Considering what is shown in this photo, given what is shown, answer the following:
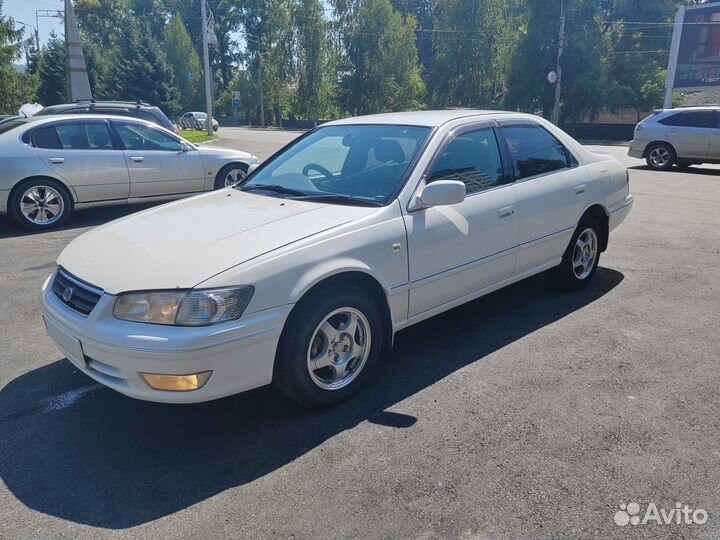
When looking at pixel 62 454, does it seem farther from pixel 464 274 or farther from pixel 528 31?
pixel 528 31

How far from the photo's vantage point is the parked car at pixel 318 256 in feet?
9.89

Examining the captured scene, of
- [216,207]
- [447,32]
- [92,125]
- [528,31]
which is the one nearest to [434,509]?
[216,207]

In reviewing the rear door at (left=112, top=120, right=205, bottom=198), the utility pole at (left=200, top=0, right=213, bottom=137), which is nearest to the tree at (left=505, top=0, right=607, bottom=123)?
the utility pole at (left=200, top=0, right=213, bottom=137)

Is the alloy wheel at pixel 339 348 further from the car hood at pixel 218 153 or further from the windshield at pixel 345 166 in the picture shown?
the car hood at pixel 218 153

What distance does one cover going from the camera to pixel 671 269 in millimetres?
6398

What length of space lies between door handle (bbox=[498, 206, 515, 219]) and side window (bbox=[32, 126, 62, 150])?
6.70 m

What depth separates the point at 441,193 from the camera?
3766mm

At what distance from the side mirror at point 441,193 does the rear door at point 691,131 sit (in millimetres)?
14179

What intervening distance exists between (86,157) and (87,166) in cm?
13

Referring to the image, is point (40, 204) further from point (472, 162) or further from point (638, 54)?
point (638, 54)

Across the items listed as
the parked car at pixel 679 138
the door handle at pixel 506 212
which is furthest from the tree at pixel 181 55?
the door handle at pixel 506 212

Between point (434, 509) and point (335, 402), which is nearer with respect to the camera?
point (434, 509)

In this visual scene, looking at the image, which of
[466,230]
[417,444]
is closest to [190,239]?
[417,444]

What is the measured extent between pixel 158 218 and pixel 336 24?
59.4 meters
